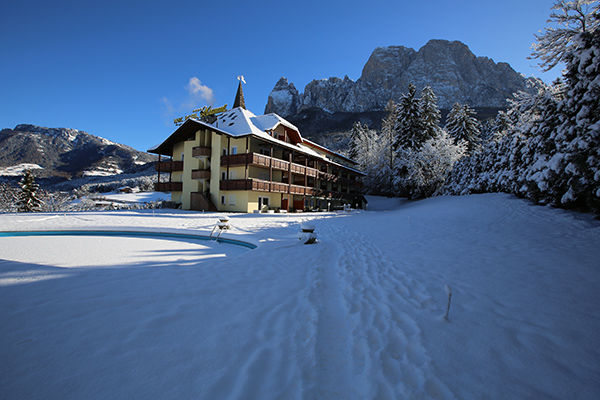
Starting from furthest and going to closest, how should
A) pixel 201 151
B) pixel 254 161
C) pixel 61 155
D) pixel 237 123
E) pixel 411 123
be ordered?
pixel 61 155 → pixel 411 123 → pixel 201 151 → pixel 237 123 → pixel 254 161

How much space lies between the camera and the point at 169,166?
3073 centimetres

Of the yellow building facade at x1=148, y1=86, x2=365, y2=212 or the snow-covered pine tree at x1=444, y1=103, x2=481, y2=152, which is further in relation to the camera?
the snow-covered pine tree at x1=444, y1=103, x2=481, y2=152

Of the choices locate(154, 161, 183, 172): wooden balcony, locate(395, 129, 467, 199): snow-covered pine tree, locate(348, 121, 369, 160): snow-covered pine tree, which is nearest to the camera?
locate(154, 161, 183, 172): wooden balcony

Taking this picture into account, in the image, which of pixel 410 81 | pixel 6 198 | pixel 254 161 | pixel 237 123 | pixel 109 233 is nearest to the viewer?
pixel 109 233

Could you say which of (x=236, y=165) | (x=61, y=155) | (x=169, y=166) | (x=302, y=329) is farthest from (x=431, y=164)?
(x=61, y=155)

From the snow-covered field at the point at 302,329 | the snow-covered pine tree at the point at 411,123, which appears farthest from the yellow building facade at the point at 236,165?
the snow-covered field at the point at 302,329

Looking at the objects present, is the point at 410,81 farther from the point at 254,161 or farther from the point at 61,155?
the point at 61,155

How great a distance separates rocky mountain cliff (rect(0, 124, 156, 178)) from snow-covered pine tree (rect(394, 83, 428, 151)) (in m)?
123

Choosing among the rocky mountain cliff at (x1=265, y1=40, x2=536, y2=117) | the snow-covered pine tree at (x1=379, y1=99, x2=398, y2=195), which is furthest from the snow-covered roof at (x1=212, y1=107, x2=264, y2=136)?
the rocky mountain cliff at (x1=265, y1=40, x2=536, y2=117)

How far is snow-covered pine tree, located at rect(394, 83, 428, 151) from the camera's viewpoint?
35781 mm

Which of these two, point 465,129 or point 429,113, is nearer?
point 429,113

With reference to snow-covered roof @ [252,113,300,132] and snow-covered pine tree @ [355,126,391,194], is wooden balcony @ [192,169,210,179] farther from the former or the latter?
snow-covered pine tree @ [355,126,391,194]

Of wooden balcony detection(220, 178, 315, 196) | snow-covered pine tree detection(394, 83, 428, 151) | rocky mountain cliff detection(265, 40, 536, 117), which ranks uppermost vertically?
rocky mountain cliff detection(265, 40, 536, 117)

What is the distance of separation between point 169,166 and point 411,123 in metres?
35.1
